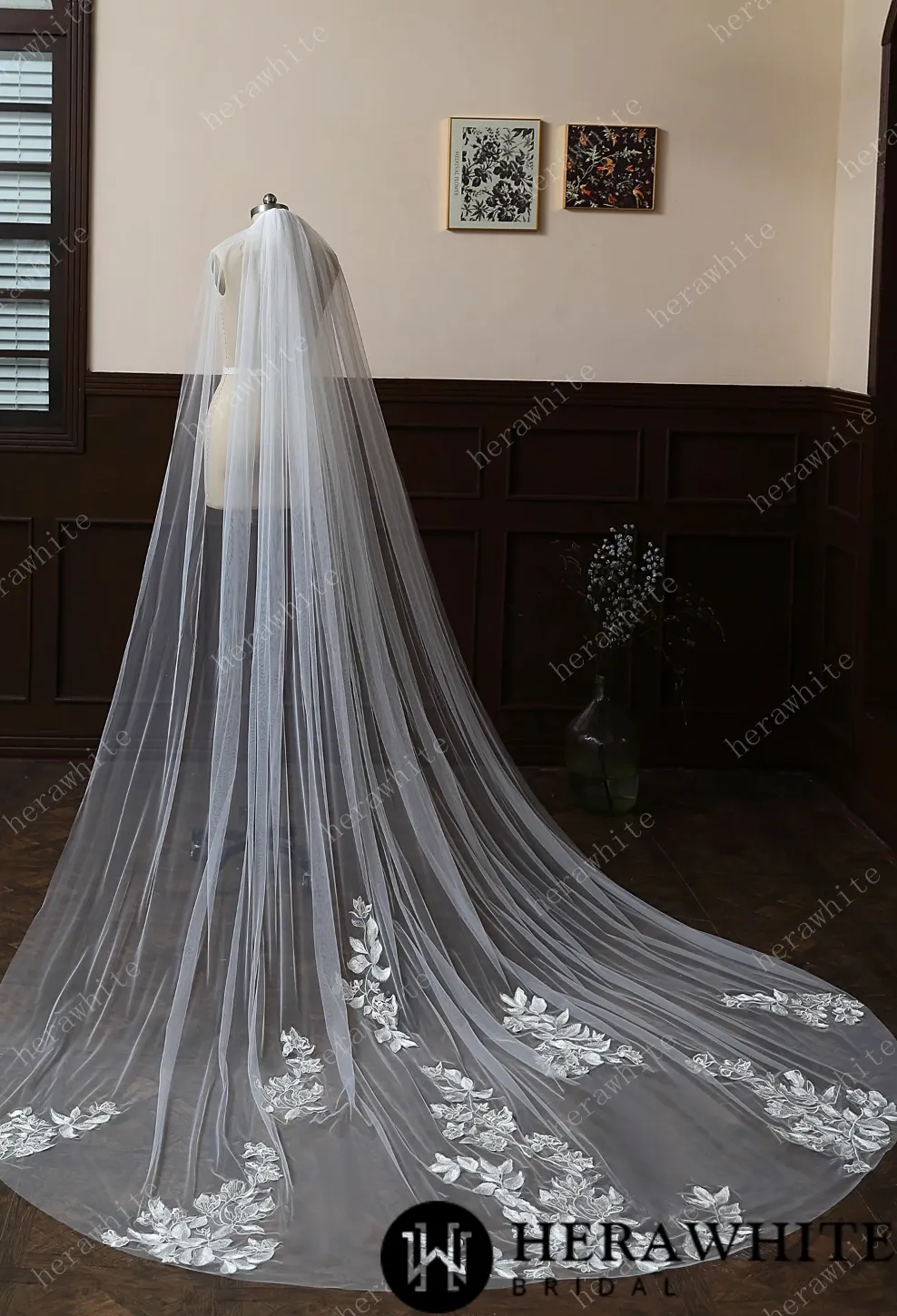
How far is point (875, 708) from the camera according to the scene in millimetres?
4195

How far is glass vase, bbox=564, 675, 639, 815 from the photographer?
167 inches

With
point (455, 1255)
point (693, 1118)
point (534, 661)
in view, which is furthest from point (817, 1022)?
point (534, 661)

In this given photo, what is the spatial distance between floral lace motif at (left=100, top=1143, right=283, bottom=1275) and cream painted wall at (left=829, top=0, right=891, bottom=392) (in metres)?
3.01

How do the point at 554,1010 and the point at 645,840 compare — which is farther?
the point at 645,840

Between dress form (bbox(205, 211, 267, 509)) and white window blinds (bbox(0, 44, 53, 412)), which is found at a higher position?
white window blinds (bbox(0, 44, 53, 412))

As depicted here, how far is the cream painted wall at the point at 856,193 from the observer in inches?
166

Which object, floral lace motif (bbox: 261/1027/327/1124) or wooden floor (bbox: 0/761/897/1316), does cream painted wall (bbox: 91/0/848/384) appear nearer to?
wooden floor (bbox: 0/761/897/1316)

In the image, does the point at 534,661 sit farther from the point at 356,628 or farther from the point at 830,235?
the point at 356,628

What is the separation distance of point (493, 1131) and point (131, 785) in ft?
2.79

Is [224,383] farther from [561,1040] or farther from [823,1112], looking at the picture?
[823,1112]

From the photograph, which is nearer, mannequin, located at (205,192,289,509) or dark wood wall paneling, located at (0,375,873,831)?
mannequin, located at (205,192,289,509)

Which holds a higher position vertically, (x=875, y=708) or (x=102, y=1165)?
(x=875, y=708)

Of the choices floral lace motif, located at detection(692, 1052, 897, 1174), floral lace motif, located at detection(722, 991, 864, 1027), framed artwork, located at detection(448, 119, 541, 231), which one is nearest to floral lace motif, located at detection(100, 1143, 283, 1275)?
floral lace motif, located at detection(692, 1052, 897, 1174)

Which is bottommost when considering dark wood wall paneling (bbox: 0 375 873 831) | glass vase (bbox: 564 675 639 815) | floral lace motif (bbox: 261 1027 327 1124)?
A: floral lace motif (bbox: 261 1027 327 1124)
